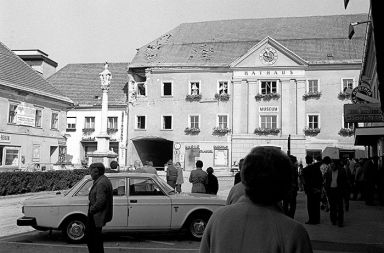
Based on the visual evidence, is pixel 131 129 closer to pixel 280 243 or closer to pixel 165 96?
pixel 165 96

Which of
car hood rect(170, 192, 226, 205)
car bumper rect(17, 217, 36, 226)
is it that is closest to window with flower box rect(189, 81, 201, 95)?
car hood rect(170, 192, 226, 205)

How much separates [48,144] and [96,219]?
30264 millimetres

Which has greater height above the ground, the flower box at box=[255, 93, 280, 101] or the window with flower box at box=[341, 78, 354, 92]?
the window with flower box at box=[341, 78, 354, 92]

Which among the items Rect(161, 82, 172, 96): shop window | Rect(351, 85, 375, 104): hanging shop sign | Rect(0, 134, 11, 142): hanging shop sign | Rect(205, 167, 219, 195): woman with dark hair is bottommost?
Rect(205, 167, 219, 195): woman with dark hair

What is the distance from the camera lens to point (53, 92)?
36625 mm

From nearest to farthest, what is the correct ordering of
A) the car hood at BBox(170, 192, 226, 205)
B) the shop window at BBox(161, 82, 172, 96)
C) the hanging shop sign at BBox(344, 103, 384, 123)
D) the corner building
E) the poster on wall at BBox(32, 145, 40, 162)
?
1. the car hood at BBox(170, 192, 226, 205)
2. the hanging shop sign at BBox(344, 103, 384, 123)
3. the poster on wall at BBox(32, 145, 40, 162)
4. the corner building
5. the shop window at BBox(161, 82, 172, 96)

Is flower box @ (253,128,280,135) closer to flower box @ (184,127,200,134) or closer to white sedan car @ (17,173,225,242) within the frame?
flower box @ (184,127,200,134)

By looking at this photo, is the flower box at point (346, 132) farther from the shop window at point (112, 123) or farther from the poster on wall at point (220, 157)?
the shop window at point (112, 123)

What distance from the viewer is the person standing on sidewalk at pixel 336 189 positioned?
39.9 ft

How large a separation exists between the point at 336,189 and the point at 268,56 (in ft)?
103

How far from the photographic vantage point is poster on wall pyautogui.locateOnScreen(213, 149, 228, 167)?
41.4 meters

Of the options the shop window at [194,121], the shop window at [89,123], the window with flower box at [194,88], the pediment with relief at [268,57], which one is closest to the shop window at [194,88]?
the window with flower box at [194,88]

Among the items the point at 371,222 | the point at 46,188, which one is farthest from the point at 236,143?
the point at 371,222

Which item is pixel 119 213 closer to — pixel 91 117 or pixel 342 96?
pixel 342 96
